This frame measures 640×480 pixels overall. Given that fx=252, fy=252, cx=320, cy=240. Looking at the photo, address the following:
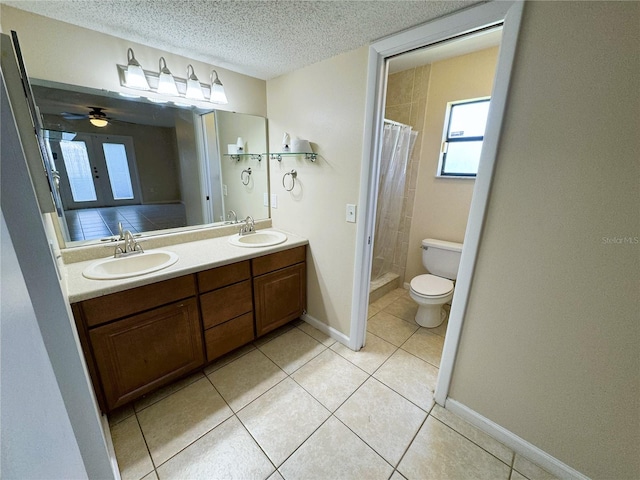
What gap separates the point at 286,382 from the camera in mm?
1674

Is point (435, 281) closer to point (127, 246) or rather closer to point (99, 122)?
point (127, 246)

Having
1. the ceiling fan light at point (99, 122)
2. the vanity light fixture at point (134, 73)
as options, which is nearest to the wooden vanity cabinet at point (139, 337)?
the ceiling fan light at point (99, 122)

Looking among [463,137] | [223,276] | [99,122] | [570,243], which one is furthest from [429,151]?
[99,122]

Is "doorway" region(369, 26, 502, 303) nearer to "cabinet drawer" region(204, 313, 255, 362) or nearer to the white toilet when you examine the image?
the white toilet

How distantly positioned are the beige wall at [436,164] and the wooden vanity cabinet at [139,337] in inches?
87.7

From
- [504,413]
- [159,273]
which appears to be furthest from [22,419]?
[504,413]

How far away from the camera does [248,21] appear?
127 cm

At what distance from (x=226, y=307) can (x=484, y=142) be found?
173cm

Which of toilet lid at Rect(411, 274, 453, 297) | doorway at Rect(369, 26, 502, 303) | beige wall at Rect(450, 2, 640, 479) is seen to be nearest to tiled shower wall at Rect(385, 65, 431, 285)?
doorway at Rect(369, 26, 502, 303)

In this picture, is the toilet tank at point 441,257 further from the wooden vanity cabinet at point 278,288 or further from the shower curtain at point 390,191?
the wooden vanity cabinet at point 278,288

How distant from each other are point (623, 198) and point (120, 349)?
7.46 ft

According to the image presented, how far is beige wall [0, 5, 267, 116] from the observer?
125 cm

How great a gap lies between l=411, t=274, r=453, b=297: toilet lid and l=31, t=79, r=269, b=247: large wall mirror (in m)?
1.66

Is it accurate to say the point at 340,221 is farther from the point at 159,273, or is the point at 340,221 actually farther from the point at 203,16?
the point at 203,16
